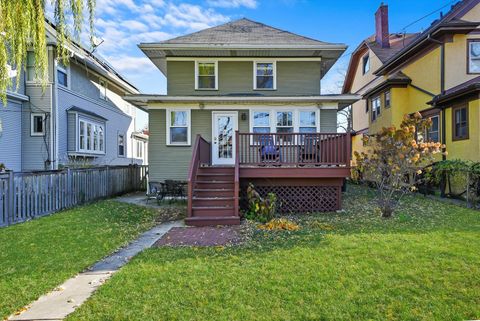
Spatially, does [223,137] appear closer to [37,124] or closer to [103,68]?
[37,124]

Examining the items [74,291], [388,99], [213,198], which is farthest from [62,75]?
[388,99]

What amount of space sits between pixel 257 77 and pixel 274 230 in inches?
315

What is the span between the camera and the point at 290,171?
9055mm

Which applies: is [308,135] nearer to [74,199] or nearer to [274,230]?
[274,230]

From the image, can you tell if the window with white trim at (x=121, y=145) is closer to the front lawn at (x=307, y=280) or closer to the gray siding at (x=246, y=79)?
the gray siding at (x=246, y=79)

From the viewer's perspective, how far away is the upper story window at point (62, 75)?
13.8m

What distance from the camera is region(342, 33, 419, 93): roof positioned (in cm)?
2009

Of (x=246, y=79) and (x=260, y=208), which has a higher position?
(x=246, y=79)

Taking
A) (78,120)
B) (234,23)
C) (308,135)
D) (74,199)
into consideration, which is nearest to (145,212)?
(74,199)

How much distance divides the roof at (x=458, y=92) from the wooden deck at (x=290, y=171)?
5964mm

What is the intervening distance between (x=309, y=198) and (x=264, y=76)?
6.02m

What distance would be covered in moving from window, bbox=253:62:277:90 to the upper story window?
28.4 ft

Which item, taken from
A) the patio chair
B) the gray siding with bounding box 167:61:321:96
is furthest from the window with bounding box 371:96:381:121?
the patio chair

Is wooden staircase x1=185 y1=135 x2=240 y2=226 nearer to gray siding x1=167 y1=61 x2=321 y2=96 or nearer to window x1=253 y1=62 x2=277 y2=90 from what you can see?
gray siding x1=167 y1=61 x2=321 y2=96
